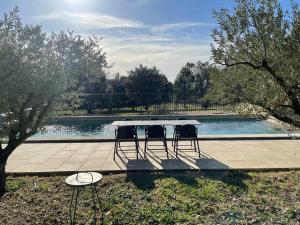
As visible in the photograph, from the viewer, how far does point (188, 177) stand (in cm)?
591

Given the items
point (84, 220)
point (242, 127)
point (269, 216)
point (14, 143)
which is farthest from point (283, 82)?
point (242, 127)

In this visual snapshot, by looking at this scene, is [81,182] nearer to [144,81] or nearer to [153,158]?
[153,158]

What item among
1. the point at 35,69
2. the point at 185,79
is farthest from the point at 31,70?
the point at 185,79

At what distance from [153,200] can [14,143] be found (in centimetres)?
206

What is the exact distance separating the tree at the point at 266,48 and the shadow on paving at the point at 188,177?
1.63m

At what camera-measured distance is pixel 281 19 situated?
3898 millimetres

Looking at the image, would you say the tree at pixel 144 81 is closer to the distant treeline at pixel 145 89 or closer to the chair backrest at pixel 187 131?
the distant treeline at pixel 145 89

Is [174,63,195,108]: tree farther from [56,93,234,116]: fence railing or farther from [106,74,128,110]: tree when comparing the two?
[56,93,234,116]: fence railing

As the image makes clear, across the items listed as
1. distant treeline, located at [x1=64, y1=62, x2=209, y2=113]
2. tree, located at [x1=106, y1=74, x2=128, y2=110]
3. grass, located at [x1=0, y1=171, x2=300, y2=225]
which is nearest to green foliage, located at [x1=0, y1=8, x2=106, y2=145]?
grass, located at [x1=0, y1=171, x2=300, y2=225]

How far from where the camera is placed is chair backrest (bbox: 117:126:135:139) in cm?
760

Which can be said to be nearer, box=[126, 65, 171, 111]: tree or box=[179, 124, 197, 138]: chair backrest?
box=[179, 124, 197, 138]: chair backrest

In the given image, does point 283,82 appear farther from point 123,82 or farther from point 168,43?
point 123,82

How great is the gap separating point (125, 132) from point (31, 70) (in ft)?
12.1

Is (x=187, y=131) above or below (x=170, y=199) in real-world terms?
above
